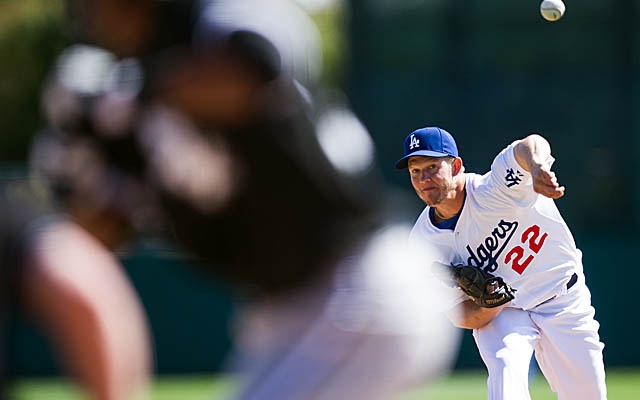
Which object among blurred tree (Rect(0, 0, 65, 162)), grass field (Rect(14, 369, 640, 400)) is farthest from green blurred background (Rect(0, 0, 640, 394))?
blurred tree (Rect(0, 0, 65, 162))

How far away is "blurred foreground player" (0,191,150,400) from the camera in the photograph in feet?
7.14

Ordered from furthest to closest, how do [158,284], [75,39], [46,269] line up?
[158,284], [75,39], [46,269]

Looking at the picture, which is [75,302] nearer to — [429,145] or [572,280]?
[429,145]

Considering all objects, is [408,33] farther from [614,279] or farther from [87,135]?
[87,135]

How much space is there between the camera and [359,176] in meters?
2.64

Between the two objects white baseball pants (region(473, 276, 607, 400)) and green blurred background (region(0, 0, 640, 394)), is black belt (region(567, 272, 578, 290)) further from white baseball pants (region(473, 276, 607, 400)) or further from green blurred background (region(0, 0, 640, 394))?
green blurred background (region(0, 0, 640, 394))

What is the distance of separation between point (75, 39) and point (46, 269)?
2.89ft

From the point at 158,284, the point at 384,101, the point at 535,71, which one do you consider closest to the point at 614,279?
the point at 535,71

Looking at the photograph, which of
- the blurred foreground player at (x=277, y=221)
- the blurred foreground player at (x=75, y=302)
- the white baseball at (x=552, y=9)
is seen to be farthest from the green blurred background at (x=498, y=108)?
the blurred foreground player at (x=75, y=302)

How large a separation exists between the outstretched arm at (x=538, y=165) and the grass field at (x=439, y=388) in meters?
4.59

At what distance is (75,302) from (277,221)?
22.9 inches

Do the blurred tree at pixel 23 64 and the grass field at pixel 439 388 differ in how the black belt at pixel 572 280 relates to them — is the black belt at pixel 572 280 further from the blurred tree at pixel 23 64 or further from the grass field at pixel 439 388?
the blurred tree at pixel 23 64

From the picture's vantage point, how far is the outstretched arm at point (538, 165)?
4582mm

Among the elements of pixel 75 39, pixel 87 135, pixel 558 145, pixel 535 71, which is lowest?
pixel 558 145
